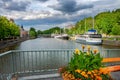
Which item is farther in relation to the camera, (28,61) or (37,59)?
(37,59)

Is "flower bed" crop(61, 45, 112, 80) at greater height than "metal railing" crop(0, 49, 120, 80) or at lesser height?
greater

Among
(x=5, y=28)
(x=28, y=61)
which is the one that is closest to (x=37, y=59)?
(x=28, y=61)

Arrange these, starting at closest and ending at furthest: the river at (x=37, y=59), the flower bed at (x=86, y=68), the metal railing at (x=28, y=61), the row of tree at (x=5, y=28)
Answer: the flower bed at (x=86, y=68) → the metal railing at (x=28, y=61) → the river at (x=37, y=59) → the row of tree at (x=5, y=28)

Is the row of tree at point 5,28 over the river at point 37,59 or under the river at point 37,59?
over

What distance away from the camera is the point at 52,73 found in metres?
9.02

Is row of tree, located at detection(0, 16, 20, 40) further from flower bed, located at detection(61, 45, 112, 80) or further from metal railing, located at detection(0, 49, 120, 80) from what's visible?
flower bed, located at detection(61, 45, 112, 80)

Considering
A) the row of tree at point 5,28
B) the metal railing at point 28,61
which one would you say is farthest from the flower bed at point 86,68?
the row of tree at point 5,28

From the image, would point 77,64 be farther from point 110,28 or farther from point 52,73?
point 110,28

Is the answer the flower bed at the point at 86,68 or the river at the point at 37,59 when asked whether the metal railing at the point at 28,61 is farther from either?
the flower bed at the point at 86,68

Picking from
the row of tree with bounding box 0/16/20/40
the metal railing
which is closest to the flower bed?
the metal railing

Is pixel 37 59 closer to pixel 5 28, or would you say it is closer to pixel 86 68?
pixel 86 68

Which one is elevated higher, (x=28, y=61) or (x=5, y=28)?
(x=5, y=28)

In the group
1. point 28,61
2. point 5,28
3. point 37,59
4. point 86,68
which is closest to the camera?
point 86,68

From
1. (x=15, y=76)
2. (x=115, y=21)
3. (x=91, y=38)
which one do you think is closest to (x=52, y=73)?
(x=15, y=76)
